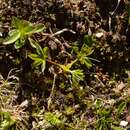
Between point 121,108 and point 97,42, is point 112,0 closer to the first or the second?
point 97,42

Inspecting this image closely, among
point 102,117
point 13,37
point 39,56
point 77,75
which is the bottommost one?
point 102,117

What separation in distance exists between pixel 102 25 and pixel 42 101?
80 cm

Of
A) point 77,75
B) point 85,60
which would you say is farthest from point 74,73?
point 85,60

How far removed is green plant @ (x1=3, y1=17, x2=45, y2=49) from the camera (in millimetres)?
3229

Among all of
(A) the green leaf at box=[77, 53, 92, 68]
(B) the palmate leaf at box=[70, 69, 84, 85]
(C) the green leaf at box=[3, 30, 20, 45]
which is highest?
(C) the green leaf at box=[3, 30, 20, 45]

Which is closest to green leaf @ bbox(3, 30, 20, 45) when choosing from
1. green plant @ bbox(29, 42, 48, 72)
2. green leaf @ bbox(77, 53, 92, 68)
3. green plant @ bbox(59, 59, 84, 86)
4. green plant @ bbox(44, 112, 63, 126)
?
green plant @ bbox(29, 42, 48, 72)

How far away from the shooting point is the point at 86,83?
135 inches

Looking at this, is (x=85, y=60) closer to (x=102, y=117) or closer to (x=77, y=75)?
(x=77, y=75)

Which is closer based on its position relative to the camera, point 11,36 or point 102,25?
point 11,36

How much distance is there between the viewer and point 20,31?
3.24 meters

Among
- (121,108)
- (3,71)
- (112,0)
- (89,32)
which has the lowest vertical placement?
(121,108)

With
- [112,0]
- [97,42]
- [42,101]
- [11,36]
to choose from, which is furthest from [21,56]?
[112,0]

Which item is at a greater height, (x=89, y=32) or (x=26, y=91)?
(x=89, y=32)

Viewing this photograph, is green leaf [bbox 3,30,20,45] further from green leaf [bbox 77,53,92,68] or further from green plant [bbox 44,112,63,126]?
green plant [bbox 44,112,63,126]
